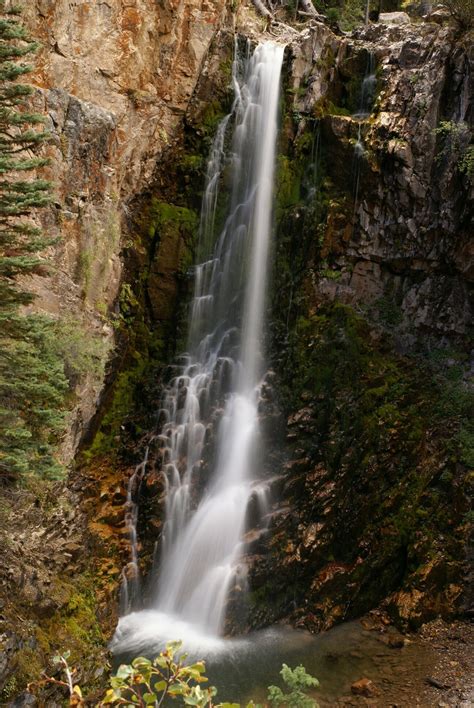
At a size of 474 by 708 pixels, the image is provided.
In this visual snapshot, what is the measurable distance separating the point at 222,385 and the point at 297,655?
6.62 metres

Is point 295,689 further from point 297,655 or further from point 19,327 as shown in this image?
point 19,327

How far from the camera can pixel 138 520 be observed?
13.3 m

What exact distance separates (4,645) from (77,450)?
19.2ft

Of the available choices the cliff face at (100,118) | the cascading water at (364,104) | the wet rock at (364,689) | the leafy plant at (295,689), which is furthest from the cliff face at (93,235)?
the cascading water at (364,104)

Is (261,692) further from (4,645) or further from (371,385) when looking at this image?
(371,385)

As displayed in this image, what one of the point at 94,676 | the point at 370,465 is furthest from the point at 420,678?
the point at 94,676

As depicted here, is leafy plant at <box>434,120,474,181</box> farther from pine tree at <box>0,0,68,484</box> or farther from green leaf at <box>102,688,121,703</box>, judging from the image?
green leaf at <box>102,688,121,703</box>

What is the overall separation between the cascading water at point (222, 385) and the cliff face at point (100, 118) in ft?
6.20

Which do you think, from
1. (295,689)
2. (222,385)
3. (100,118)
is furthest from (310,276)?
(295,689)

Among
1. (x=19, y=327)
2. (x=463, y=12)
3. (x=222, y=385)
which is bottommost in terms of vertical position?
(x=222, y=385)

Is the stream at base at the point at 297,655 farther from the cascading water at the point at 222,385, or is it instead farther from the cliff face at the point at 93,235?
the cliff face at the point at 93,235

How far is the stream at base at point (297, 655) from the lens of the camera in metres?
9.91

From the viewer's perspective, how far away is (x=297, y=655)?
36.3ft

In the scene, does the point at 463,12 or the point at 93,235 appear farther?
the point at 463,12
